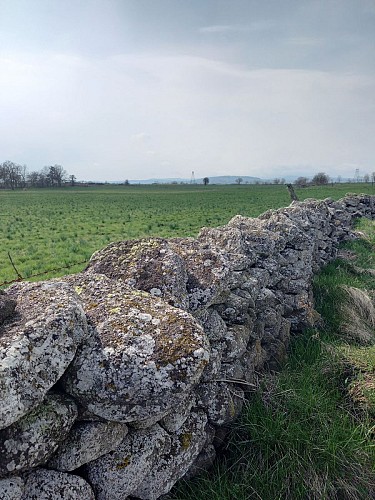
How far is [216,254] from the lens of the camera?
4.62 metres

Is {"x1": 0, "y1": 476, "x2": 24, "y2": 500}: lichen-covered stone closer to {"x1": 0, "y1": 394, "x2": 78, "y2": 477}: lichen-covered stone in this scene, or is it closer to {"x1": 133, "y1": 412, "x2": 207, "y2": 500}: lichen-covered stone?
{"x1": 0, "y1": 394, "x2": 78, "y2": 477}: lichen-covered stone

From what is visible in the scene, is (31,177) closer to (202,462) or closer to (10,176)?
(10,176)

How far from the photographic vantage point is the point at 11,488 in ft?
7.48

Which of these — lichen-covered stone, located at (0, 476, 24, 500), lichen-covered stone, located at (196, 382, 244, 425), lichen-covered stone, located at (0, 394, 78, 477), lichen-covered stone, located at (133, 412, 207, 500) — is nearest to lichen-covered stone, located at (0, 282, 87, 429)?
lichen-covered stone, located at (0, 394, 78, 477)

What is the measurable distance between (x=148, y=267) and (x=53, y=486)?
1999 mm

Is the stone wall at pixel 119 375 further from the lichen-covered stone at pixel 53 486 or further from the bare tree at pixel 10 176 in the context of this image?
the bare tree at pixel 10 176

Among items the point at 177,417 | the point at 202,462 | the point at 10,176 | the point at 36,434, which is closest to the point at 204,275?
the point at 177,417

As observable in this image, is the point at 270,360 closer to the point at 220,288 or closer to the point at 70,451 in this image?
the point at 220,288

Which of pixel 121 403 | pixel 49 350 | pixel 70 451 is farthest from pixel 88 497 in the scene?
pixel 49 350

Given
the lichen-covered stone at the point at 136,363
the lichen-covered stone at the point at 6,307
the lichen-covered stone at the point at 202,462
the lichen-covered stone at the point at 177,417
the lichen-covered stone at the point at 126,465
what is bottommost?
the lichen-covered stone at the point at 202,462

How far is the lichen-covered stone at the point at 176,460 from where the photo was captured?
2979 mm

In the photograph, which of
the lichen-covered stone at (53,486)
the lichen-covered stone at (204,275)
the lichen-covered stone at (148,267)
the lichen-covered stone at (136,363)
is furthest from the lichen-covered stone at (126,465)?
the lichen-covered stone at (204,275)

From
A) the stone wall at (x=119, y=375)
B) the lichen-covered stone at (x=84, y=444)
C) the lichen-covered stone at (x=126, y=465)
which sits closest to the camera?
the stone wall at (x=119, y=375)

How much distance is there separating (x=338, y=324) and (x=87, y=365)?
4932 millimetres
